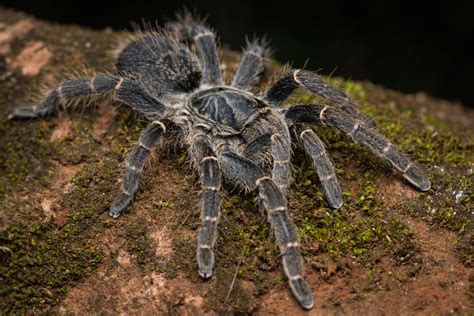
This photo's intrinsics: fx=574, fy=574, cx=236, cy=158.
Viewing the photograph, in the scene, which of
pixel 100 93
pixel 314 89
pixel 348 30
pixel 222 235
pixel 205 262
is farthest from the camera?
pixel 348 30

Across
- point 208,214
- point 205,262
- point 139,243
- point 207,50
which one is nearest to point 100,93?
point 207,50

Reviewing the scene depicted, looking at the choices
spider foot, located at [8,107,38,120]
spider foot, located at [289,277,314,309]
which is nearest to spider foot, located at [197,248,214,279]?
spider foot, located at [289,277,314,309]

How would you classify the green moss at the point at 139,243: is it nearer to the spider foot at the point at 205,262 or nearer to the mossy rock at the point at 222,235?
the mossy rock at the point at 222,235

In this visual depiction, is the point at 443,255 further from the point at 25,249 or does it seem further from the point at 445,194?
the point at 25,249

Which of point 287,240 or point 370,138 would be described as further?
point 370,138

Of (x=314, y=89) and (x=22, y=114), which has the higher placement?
(x=314, y=89)

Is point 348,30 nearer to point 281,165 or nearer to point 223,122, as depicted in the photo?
point 223,122

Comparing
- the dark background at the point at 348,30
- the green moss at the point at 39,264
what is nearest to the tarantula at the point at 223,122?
the green moss at the point at 39,264

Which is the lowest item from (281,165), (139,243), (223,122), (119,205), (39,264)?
(39,264)
